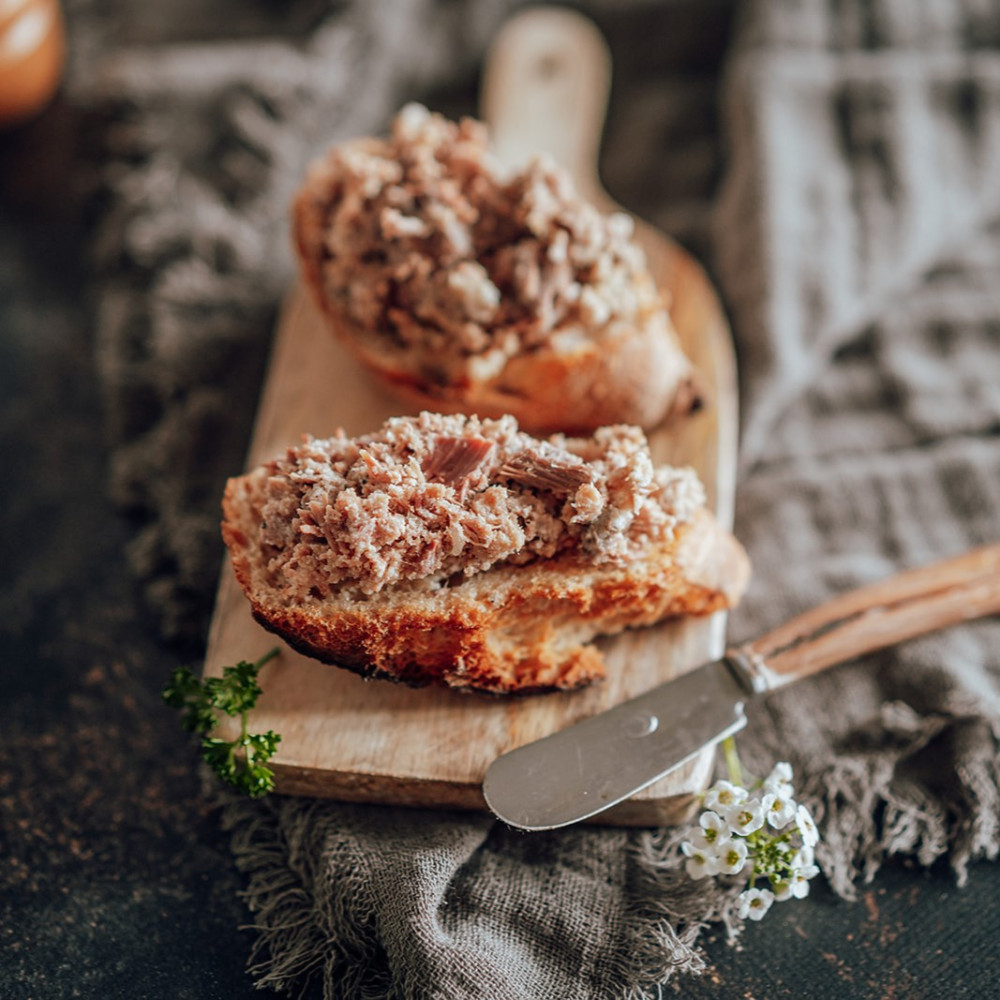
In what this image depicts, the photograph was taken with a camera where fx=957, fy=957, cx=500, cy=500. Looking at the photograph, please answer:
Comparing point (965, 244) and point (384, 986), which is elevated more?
point (965, 244)

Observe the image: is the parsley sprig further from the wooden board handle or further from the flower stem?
the wooden board handle

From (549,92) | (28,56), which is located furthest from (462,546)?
(28,56)

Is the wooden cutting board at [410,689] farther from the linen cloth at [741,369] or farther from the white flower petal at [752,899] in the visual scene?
the white flower petal at [752,899]

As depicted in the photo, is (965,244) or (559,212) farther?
(965,244)

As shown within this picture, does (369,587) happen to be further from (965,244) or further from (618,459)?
(965,244)

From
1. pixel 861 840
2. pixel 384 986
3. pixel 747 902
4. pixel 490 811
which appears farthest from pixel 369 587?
pixel 861 840

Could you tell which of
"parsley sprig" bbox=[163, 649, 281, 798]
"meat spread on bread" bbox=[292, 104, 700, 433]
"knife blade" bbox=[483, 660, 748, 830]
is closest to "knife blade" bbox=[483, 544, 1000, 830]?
"knife blade" bbox=[483, 660, 748, 830]
